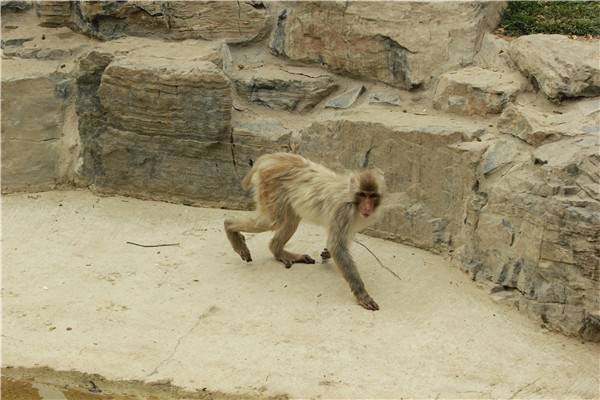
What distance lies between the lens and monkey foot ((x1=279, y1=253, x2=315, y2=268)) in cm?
591

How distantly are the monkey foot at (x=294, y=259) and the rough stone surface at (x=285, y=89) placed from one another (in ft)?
5.83

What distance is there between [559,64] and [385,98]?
1.69 meters

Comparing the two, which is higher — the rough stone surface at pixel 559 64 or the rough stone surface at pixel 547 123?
the rough stone surface at pixel 559 64

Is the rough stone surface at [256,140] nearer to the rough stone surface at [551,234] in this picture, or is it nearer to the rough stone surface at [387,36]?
the rough stone surface at [387,36]

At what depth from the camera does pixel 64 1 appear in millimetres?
7723

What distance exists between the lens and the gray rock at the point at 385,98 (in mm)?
6655

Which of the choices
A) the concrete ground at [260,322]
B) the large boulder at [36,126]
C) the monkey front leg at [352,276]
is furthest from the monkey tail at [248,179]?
the large boulder at [36,126]

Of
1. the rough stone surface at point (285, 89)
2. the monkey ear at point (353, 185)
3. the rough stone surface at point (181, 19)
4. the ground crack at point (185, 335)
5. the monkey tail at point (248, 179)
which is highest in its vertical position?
the rough stone surface at point (181, 19)

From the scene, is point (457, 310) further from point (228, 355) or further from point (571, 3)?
point (571, 3)

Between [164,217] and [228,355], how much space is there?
8.22 feet

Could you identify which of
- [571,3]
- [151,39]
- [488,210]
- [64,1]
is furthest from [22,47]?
[571,3]

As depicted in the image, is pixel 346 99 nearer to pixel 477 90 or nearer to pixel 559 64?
pixel 477 90

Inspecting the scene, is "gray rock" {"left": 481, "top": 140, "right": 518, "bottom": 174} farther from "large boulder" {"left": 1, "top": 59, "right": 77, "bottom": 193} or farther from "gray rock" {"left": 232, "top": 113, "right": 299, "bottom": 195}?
"large boulder" {"left": 1, "top": 59, "right": 77, "bottom": 193}

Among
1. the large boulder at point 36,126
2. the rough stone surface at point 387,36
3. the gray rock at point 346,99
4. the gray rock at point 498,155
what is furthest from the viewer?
the large boulder at point 36,126
